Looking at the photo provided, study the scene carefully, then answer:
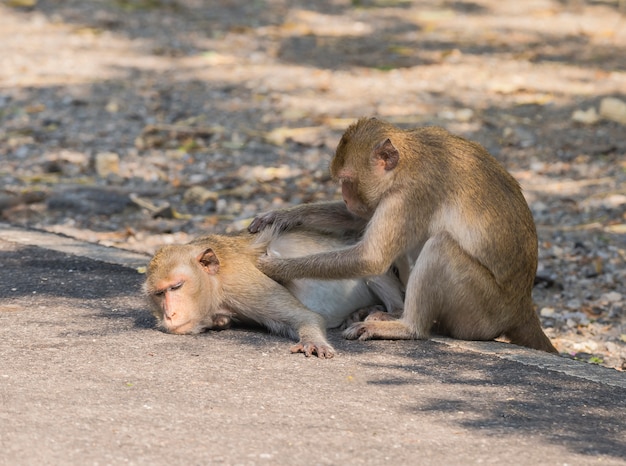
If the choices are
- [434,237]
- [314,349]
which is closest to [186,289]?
[314,349]

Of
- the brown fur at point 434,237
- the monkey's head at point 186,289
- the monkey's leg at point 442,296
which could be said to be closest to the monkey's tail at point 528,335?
the brown fur at point 434,237

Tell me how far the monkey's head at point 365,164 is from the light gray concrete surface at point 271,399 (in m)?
0.71

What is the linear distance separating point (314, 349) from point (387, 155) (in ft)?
3.41

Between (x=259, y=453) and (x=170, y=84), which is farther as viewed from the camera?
(x=170, y=84)

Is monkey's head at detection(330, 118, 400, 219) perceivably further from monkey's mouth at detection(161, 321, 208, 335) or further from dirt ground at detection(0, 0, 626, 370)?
dirt ground at detection(0, 0, 626, 370)

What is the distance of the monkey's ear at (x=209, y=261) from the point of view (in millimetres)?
5688

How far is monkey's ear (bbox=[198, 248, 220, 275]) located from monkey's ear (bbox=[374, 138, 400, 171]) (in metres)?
0.92

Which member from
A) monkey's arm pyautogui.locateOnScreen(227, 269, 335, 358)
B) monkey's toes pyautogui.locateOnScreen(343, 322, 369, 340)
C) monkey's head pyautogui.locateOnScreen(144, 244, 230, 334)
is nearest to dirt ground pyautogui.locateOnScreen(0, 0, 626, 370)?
monkey's toes pyautogui.locateOnScreen(343, 322, 369, 340)

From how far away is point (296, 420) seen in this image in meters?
4.39

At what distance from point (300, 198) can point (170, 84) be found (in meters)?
3.92

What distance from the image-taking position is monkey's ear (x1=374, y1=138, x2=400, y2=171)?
18.7ft

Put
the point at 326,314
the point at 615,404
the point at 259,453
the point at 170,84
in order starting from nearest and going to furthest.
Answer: the point at 259,453 < the point at 615,404 < the point at 326,314 < the point at 170,84

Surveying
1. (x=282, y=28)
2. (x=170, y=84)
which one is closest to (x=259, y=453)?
(x=170, y=84)

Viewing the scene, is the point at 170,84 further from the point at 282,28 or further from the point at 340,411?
the point at 340,411
